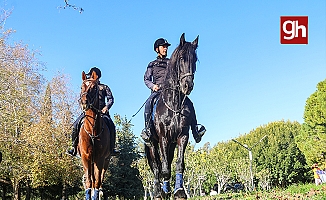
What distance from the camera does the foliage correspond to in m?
42.1

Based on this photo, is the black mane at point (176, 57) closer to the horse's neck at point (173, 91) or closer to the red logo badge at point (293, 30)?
the horse's neck at point (173, 91)

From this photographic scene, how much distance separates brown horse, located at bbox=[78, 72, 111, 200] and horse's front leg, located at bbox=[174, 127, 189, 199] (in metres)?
3.07

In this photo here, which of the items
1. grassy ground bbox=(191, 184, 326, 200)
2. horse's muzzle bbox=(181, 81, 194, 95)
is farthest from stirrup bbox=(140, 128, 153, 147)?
grassy ground bbox=(191, 184, 326, 200)

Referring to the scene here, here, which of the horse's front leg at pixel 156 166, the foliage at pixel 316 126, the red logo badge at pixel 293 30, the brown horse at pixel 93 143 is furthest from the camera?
the foliage at pixel 316 126

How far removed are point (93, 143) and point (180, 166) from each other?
141 inches

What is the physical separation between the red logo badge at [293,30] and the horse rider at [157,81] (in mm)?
6320

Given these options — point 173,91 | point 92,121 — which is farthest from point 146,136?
point 92,121

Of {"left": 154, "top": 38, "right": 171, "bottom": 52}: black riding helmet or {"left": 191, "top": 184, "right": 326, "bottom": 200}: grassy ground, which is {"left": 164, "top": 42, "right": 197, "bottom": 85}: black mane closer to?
{"left": 154, "top": 38, "right": 171, "bottom": 52}: black riding helmet

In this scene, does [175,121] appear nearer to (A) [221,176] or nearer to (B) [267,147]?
(A) [221,176]

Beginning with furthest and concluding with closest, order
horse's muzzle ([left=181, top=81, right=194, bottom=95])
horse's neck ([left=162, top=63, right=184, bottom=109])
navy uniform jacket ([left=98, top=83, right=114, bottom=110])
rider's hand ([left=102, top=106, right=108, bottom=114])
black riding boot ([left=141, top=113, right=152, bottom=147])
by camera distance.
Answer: navy uniform jacket ([left=98, top=83, right=114, bottom=110]) → rider's hand ([left=102, top=106, right=108, bottom=114]) → black riding boot ([left=141, top=113, right=152, bottom=147]) → horse's neck ([left=162, top=63, right=184, bottom=109]) → horse's muzzle ([left=181, top=81, right=194, bottom=95])

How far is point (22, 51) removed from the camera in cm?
2959

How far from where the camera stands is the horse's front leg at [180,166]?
689 cm

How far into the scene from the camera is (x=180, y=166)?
23.6 feet

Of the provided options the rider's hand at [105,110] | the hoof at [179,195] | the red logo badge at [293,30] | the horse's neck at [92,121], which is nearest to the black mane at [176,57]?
the hoof at [179,195]
